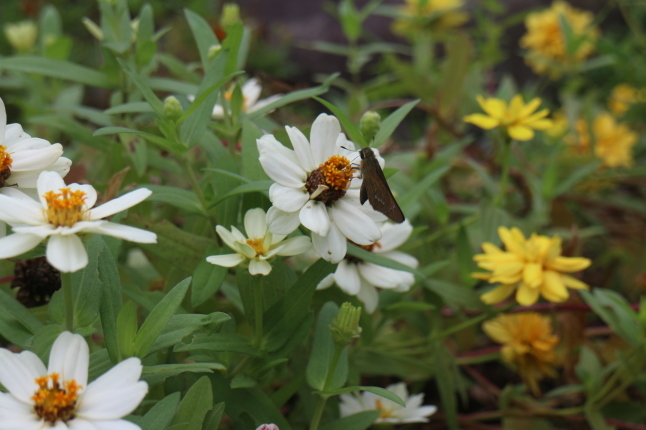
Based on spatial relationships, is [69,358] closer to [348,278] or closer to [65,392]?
[65,392]

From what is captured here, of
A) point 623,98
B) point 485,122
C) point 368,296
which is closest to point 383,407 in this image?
point 368,296

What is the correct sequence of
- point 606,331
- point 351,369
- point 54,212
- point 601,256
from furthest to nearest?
point 601,256, point 606,331, point 351,369, point 54,212

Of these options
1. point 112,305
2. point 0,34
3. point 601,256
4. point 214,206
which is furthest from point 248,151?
point 0,34

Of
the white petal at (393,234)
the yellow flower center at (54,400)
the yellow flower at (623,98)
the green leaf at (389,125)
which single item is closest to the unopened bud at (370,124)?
the green leaf at (389,125)

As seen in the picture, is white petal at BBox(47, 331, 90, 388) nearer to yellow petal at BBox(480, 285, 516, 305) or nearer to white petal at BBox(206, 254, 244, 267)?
white petal at BBox(206, 254, 244, 267)

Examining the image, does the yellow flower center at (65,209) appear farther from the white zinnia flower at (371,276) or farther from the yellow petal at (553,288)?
the yellow petal at (553,288)

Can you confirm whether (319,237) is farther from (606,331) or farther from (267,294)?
(606,331)
